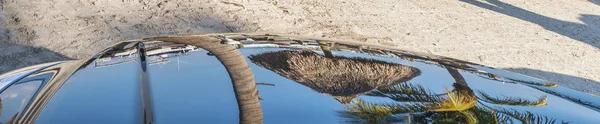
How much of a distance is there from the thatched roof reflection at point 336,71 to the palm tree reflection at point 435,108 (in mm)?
75

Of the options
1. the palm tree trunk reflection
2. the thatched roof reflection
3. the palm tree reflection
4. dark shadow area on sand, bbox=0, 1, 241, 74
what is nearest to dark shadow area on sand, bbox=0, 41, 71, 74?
dark shadow area on sand, bbox=0, 1, 241, 74

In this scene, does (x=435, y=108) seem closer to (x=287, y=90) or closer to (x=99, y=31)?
(x=287, y=90)

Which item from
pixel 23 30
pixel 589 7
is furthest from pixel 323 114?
pixel 589 7

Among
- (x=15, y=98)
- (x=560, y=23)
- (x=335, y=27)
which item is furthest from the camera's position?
(x=560, y=23)

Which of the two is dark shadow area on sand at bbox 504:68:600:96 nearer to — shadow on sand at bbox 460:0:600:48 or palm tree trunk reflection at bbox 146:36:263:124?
shadow on sand at bbox 460:0:600:48

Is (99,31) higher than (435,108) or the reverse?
the reverse

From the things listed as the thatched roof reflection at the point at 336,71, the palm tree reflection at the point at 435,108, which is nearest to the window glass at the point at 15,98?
the thatched roof reflection at the point at 336,71

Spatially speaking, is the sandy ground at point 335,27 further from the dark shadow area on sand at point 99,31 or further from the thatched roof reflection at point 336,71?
the thatched roof reflection at point 336,71

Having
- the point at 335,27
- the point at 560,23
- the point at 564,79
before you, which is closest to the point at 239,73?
the point at 564,79

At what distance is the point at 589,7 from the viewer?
1184 cm

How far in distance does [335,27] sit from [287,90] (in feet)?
19.4

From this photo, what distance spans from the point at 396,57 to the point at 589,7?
33.9 feet

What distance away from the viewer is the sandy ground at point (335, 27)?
A: 251 inches

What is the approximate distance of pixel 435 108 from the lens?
6.34ft
